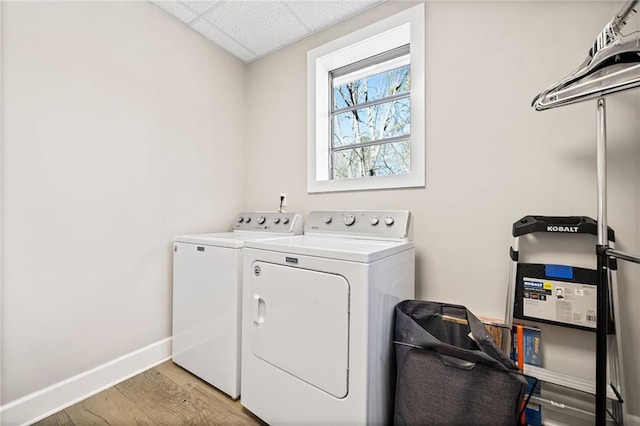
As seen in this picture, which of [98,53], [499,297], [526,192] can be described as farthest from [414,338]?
[98,53]

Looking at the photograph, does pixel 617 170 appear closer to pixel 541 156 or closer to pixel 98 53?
pixel 541 156

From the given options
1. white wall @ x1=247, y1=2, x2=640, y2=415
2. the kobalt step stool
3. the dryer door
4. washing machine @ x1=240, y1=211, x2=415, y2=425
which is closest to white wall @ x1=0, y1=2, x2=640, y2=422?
white wall @ x1=247, y1=2, x2=640, y2=415

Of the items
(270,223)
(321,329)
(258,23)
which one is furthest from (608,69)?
(258,23)

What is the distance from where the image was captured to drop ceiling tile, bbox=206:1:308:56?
181 centimetres

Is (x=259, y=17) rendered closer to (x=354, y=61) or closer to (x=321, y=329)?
(x=354, y=61)

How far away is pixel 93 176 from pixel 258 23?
5.01 feet

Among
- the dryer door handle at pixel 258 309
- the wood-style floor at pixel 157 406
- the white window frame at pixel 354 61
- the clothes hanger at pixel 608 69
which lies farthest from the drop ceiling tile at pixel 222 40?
the wood-style floor at pixel 157 406

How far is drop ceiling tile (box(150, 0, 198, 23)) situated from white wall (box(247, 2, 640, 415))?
1.23m

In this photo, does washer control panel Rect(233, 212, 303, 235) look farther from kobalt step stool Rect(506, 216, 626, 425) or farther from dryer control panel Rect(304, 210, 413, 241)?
kobalt step stool Rect(506, 216, 626, 425)

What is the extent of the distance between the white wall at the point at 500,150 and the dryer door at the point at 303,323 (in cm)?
79

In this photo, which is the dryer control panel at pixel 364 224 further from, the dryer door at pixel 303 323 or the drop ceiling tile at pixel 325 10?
the drop ceiling tile at pixel 325 10

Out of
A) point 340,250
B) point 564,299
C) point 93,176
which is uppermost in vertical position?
point 93,176

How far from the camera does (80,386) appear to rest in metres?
1.45

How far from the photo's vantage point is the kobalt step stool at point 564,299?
42.7 inches
